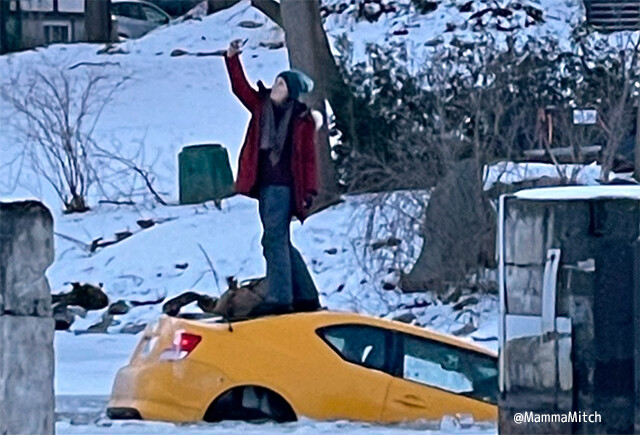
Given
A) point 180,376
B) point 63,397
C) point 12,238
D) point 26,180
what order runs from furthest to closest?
point 26,180 < point 63,397 < point 180,376 < point 12,238

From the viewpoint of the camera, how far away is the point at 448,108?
1647 cm

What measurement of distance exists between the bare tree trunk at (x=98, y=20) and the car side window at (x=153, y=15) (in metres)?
3.79

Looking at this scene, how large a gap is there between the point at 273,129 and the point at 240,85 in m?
0.40

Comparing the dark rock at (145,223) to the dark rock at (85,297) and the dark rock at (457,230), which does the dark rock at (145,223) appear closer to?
the dark rock at (85,297)

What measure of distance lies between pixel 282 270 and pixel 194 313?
341cm

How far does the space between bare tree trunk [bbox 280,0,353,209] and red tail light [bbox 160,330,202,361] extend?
8.62 m

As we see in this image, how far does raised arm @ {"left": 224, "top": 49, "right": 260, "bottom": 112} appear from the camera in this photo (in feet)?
39.0

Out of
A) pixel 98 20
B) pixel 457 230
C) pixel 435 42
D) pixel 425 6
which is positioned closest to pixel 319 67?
pixel 457 230

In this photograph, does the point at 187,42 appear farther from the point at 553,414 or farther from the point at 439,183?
the point at 553,414

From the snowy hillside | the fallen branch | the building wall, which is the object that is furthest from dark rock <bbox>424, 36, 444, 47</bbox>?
the building wall

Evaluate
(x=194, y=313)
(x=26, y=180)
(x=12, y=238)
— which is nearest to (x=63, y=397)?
(x=194, y=313)

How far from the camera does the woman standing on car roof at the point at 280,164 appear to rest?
11883 millimetres

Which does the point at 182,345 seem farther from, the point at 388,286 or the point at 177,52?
the point at 177,52

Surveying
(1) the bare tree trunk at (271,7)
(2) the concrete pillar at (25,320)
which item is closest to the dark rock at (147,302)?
(2) the concrete pillar at (25,320)
